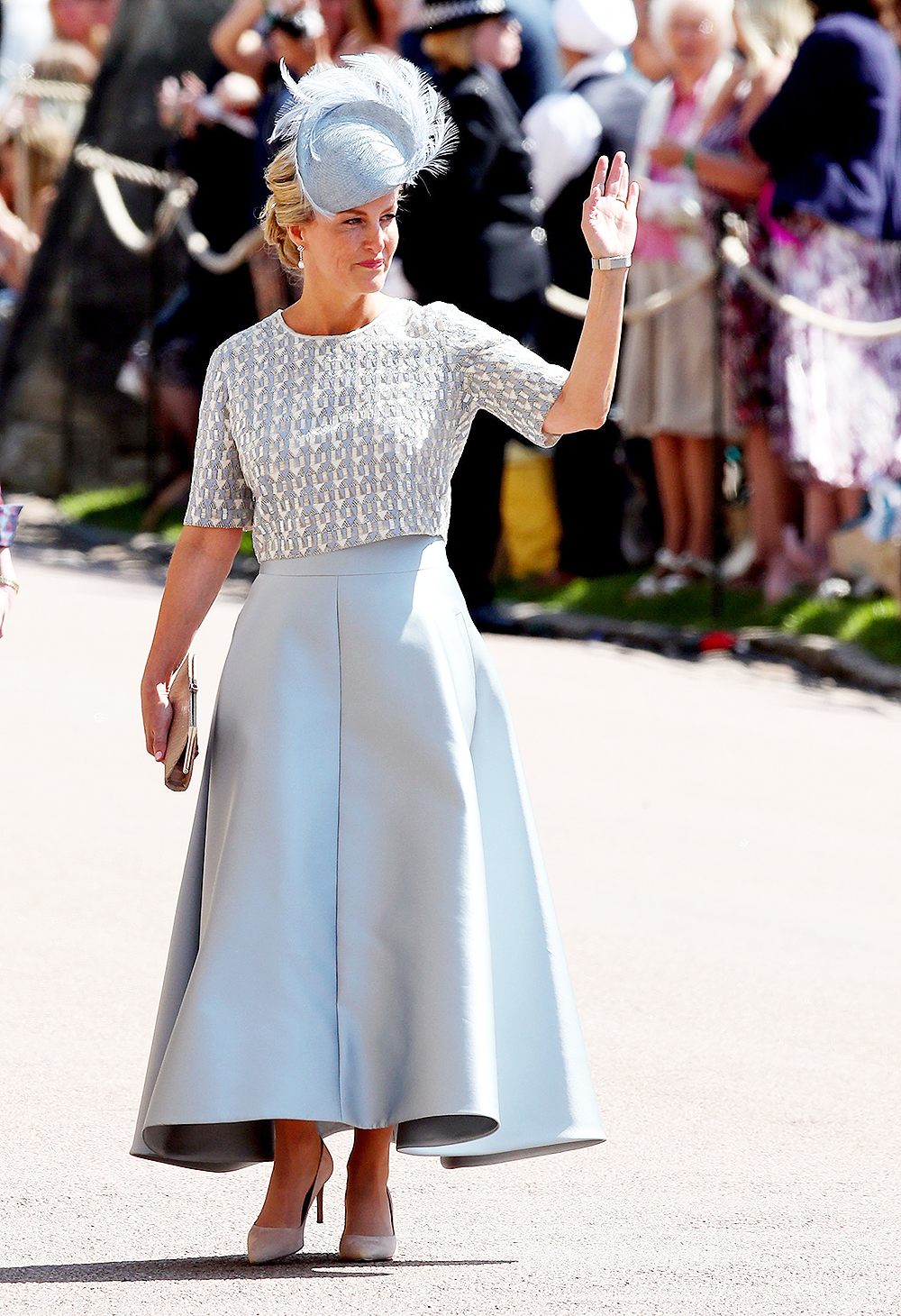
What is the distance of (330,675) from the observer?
3504 millimetres

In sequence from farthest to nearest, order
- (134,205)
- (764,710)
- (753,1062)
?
(134,205) < (764,710) < (753,1062)

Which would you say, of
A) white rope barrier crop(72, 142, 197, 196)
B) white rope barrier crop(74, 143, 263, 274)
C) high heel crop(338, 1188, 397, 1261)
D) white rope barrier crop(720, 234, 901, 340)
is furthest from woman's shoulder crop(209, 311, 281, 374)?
white rope barrier crop(72, 142, 197, 196)

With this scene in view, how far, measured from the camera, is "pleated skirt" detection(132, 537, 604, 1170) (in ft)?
11.1

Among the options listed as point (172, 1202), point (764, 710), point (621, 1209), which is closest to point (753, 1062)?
point (621, 1209)

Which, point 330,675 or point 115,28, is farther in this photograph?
point 115,28

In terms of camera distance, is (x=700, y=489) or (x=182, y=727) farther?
(x=700, y=489)

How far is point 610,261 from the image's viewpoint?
3.44 meters

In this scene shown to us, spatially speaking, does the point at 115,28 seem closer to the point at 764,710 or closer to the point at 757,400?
the point at 757,400

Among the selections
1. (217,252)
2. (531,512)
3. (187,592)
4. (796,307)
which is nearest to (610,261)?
(187,592)

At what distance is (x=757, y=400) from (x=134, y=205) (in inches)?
263

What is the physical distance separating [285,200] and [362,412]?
13.4 inches

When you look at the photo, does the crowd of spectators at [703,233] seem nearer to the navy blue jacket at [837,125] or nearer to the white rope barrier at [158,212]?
the navy blue jacket at [837,125]

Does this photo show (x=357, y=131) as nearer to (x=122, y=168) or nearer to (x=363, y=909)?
Answer: (x=363, y=909)

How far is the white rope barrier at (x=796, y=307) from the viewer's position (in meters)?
9.05
